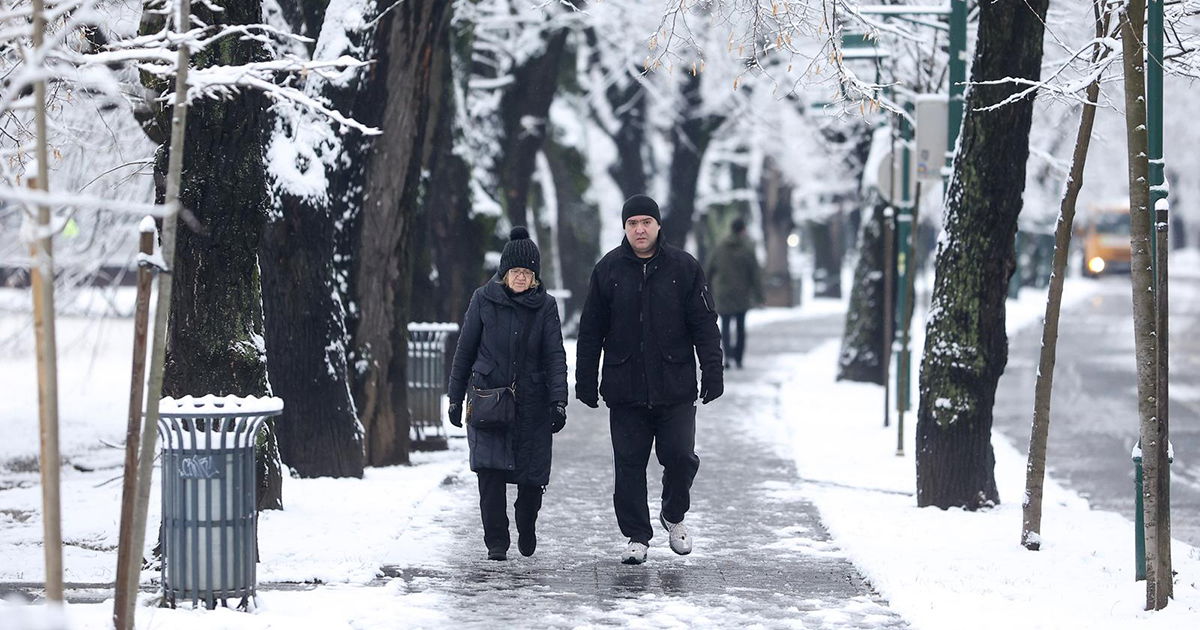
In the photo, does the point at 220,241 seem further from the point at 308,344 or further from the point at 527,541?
the point at 308,344

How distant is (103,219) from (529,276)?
32.8 ft

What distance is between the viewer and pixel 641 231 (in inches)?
342

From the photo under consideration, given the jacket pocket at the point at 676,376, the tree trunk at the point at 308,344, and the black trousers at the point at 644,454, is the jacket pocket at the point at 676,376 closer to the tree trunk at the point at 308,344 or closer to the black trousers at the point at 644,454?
the black trousers at the point at 644,454

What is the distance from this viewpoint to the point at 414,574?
842cm

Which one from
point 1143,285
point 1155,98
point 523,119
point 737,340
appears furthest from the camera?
point 737,340

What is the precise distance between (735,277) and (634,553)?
14.3m

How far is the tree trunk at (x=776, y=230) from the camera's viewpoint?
47.3 meters

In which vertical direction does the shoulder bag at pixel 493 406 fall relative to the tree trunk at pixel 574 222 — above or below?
below

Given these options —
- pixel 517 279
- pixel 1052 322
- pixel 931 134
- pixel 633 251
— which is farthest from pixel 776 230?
pixel 517 279

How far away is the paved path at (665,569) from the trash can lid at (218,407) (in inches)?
47.1

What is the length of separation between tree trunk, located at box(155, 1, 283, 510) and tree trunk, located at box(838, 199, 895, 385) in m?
13.3

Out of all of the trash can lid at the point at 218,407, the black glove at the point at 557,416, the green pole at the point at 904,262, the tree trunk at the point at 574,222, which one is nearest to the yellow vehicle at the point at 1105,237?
the tree trunk at the point at 574,222

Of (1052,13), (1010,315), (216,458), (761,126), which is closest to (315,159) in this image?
(216,458)

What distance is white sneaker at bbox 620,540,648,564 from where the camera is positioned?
8.81 meters
